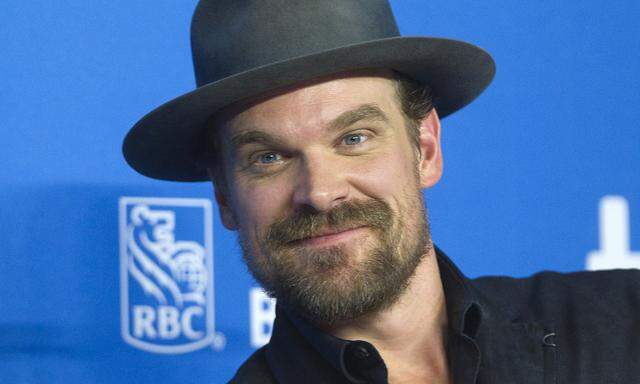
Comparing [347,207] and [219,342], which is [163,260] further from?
[347,207]

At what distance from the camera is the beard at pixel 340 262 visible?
141 centimetres

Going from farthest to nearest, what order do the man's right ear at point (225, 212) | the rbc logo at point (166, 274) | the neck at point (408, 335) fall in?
the rbc logo at point (166, 274), the man's right ear at point (225, 212), the neck at point (408, 335)

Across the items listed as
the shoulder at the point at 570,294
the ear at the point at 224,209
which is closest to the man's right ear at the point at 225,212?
the ear at the point at 224,209

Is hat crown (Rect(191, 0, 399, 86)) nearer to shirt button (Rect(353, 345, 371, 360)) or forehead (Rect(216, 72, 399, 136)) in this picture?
forehead (Rect(216, 72, 399, 136))

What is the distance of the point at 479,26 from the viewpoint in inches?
85.2

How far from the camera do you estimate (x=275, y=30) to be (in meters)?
1.42

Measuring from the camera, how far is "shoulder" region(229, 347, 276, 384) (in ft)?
5.00

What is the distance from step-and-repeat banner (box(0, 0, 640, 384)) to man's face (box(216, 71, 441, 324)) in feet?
1.17

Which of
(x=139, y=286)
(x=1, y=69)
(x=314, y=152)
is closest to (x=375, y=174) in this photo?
(x=314, y=152)

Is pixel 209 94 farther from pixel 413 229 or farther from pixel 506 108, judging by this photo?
pixel 506 108

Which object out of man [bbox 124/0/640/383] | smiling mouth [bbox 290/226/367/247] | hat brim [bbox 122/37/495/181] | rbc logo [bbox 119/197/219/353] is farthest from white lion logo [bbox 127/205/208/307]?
smiling mouth [bbox 290/226/367/247]

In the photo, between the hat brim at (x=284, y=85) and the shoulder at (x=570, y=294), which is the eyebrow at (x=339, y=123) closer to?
the hat brim at (x=284, y=85)

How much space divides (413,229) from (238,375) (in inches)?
14.6

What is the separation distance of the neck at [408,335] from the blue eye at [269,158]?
11.1 inches
